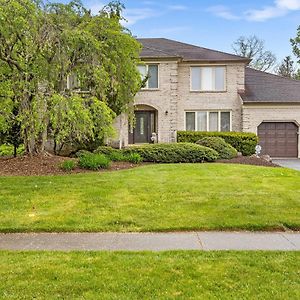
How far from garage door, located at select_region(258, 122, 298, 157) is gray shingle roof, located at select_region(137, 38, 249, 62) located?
14.1 ft

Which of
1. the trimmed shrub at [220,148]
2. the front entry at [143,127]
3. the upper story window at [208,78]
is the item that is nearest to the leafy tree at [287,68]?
the upper story window at [208,78]

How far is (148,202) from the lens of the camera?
8484 millimetres

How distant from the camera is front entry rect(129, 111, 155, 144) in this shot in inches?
954

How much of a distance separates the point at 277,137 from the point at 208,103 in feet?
15.2

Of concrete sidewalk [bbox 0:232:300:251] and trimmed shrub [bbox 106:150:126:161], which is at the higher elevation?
trimmed shrub [bbox 106:150:126:161]

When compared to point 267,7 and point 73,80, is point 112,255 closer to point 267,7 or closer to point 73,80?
point 73,80

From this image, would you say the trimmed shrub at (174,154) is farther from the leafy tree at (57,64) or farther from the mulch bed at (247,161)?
the leafy tree at (57,64)

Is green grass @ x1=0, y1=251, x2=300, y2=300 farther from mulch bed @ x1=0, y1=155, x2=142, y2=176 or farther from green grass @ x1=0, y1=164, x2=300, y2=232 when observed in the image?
mulch bed @ x1=0, y1=155, x2=142, y2=176

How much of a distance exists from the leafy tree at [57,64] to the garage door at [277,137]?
1208 cm

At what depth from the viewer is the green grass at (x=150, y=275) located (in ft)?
13.1

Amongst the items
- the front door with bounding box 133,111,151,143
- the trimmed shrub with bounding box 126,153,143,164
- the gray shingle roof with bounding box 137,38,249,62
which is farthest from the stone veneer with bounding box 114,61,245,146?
the trimmed shrub with bounding box 126,153,143,164

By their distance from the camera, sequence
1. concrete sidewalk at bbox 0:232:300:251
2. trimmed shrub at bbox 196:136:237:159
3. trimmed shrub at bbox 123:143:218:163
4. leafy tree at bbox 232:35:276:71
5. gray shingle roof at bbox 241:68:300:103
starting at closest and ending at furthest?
concrete sidewalk at bbox 0:232:300:251 → trimmed shrub at bbox 123:143:218:163 → trimmed shrub at bbox 196:136:237:159 → gray shingle roof at bbox 241:68:300:103 → leafy tree at bbox 232:35:276:71

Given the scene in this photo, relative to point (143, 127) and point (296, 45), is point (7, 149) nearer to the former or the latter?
point (143, 127)

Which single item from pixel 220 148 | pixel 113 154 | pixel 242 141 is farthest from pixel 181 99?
pixel 113 154
